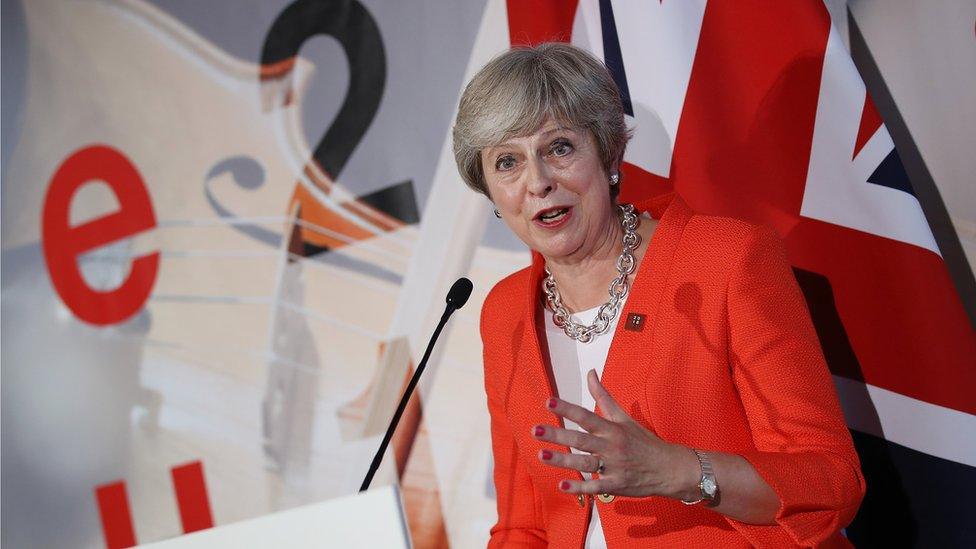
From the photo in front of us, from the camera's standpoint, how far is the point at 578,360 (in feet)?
5.64

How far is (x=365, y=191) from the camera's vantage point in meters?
2.61

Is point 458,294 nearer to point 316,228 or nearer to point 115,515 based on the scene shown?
point 316,228

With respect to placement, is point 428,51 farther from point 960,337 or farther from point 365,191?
point 960,337

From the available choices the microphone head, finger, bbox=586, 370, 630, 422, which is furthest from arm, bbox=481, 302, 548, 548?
finger, bbox=586, 370, 630, 422

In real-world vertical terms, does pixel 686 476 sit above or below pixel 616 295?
below

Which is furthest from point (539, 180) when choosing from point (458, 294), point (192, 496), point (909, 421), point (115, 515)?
point (115, 515)

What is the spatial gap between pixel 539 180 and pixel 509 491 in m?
0.64

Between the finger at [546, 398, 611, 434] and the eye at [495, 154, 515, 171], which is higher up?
the eye at [495, 154, 515, 171]

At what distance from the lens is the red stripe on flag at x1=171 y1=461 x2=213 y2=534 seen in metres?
2.78

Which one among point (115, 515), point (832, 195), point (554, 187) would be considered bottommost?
point (115, 515)

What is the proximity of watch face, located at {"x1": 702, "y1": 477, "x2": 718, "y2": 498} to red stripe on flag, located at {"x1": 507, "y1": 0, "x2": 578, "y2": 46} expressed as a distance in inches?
50.0

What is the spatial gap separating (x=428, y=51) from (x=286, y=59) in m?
0.47

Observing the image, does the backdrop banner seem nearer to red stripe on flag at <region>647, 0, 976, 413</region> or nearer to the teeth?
red stripe on flag at <region>647, 0, 976, 413</region>

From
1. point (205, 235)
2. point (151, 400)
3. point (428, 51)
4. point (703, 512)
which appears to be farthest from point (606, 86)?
point (151, 400)
